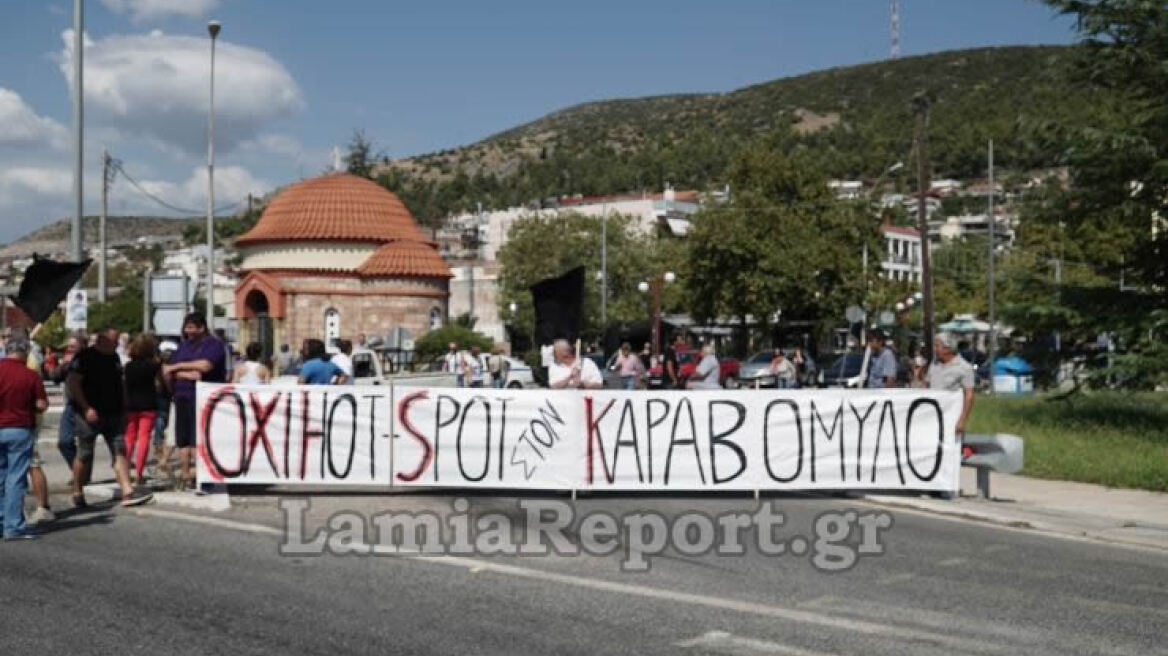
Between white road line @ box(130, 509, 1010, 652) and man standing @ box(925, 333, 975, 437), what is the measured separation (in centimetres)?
612

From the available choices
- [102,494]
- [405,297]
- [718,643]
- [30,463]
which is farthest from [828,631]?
[405,297]

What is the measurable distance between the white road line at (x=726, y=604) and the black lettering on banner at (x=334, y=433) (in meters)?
2.97

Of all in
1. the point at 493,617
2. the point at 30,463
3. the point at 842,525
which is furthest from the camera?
the point at 842,525

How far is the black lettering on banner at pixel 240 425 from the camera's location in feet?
41.4

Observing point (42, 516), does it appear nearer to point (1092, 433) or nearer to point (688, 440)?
point (688, 440)

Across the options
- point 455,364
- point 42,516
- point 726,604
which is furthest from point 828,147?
point 726,604

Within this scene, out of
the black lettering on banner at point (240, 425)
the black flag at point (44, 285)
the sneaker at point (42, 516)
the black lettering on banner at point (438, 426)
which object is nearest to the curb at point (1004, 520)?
the black lettering on banner at point (438, 426)

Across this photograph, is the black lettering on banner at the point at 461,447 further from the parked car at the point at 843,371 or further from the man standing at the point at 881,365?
the parked car at the point at 843,371

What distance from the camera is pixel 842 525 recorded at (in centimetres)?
1130

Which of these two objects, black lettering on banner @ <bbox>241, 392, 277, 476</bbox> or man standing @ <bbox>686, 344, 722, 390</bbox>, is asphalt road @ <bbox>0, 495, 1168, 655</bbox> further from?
man standing @ <bbox>686, 344, 722, 390</bbox>

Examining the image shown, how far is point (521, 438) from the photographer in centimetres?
1280

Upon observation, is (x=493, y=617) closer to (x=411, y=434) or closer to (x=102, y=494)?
(x=411, y=434)

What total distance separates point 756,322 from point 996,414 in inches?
1619

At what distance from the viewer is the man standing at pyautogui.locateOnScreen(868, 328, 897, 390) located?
1936cm
